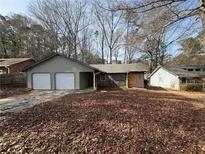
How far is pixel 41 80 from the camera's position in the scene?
22953 millimetres

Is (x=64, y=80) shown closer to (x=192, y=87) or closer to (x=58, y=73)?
(x=58, y=73)

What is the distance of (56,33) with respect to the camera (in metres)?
39.1

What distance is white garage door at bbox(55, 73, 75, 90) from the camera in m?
22.5

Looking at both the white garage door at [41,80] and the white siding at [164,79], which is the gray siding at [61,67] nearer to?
the white garage door at [41,80]

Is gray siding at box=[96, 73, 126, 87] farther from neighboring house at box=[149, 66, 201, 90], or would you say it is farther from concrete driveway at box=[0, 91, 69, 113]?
concrete driveway at box=[0, 91, 69, 113]

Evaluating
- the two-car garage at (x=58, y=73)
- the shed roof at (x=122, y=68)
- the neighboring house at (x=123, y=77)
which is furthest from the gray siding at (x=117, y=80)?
the two-car garage at (x=58, y=73)

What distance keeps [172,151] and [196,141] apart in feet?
3.97

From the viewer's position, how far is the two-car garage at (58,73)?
22.5 metres

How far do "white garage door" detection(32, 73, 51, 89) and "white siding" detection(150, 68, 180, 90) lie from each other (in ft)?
58.5

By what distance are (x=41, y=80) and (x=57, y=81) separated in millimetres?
1839

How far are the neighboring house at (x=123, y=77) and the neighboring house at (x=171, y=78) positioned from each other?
4796mm

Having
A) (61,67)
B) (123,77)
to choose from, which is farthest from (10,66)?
(123,77)

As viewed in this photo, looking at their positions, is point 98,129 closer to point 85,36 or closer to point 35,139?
point 35,139

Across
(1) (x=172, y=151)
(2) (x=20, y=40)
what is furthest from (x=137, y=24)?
(2) (x=20, y=40)
